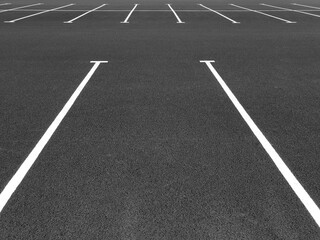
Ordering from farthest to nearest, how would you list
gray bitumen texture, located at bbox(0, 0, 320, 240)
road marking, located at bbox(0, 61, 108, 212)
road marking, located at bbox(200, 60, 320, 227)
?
road marking, located at bbox(0, 61, 108, 212)
road marking, located at bbox(200, 60, 320, 227)
gray bitumen texture, located at bbox(0, 0, 320, 240)

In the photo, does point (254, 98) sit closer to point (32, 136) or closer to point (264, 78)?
point (264, 78)

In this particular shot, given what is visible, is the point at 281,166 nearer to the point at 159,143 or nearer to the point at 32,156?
the point at 159,143

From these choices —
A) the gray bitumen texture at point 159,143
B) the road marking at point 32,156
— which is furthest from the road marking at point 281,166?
the road marking at point 32,156

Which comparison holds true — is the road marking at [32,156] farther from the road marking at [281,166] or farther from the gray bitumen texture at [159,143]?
the road marking at [281,166]

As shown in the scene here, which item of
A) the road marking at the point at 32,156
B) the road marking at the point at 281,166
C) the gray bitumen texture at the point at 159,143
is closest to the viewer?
the gray bitumen texture at the point at 159,143

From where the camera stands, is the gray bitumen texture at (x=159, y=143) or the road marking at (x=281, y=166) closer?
the gray bitumen texture at (x=159, y=143)

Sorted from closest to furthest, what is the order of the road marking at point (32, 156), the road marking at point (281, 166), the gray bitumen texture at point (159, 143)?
the gray bitumen texture at point (159, 143)
the road marking at point (281, 166)
the road marking at point (32, 156)

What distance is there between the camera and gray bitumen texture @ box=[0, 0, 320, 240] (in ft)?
10.8

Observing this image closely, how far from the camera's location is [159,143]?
4789mm

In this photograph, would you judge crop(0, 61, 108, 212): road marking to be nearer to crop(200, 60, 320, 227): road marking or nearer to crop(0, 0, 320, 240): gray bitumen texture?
crop(0, 0, 320, 240): gray bitumen texture

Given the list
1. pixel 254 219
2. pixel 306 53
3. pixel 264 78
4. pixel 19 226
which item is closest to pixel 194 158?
pixel 254 219

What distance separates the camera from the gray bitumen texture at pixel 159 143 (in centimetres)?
328

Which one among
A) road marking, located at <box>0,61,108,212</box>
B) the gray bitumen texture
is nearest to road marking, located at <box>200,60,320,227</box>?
the gray bitumen texture

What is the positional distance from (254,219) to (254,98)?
349 cm
